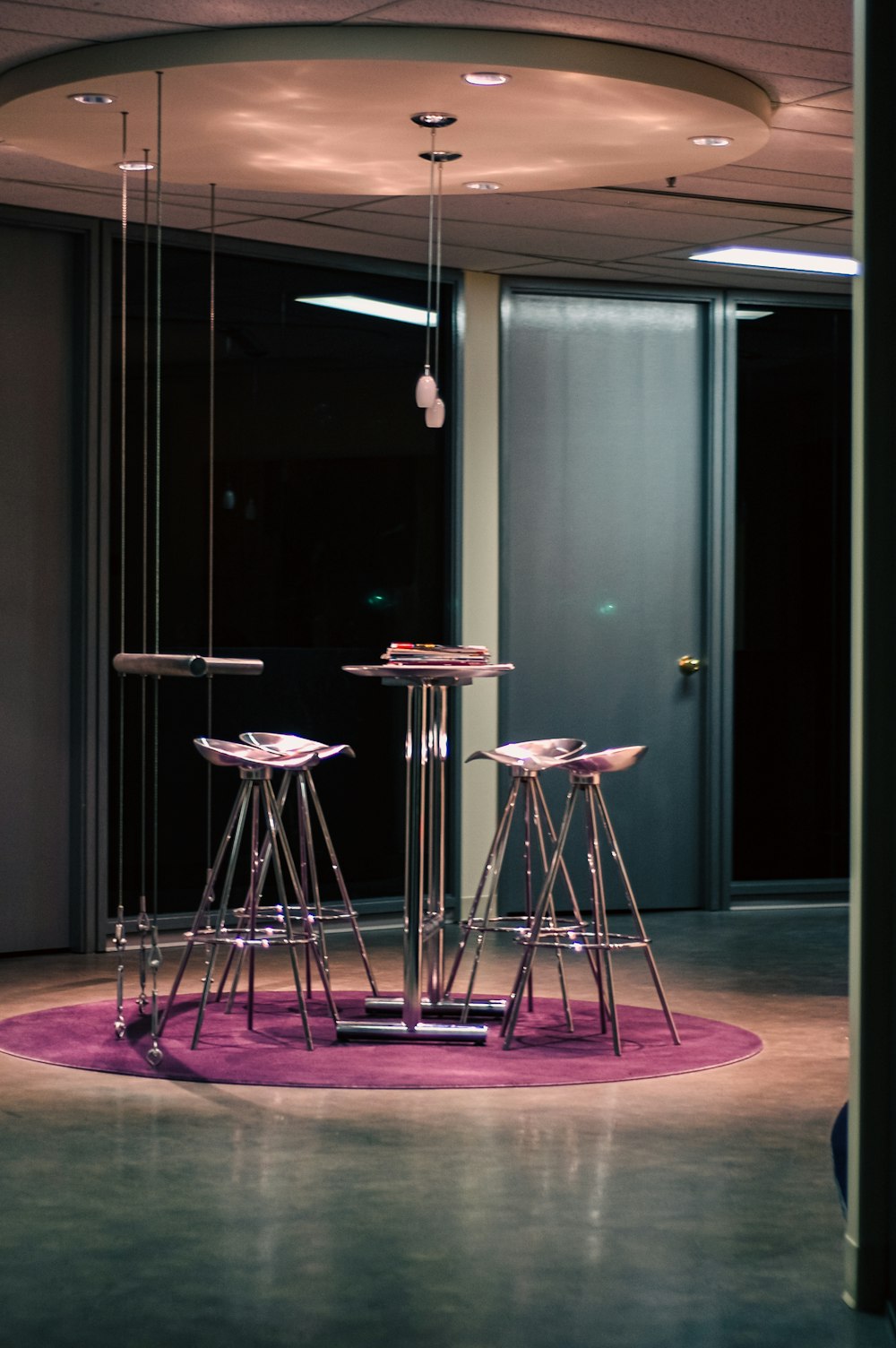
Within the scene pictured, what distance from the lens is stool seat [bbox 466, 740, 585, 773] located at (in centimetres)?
583

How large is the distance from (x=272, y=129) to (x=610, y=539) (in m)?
3.58

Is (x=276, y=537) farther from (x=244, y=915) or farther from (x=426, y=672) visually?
(x=426, y=672)

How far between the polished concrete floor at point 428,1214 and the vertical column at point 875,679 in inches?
11.0

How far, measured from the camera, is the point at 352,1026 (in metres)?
5.69

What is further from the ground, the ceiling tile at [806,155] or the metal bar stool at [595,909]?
the ceiling tile at [806,155]

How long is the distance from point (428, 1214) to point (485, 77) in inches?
117

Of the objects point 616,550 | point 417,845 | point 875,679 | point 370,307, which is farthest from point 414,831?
point 616,550

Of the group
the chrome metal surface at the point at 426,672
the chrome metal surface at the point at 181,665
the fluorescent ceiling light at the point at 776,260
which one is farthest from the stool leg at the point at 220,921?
the fluorescent ceiling light at the point at 776,260

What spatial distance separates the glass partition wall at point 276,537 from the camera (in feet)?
24.9

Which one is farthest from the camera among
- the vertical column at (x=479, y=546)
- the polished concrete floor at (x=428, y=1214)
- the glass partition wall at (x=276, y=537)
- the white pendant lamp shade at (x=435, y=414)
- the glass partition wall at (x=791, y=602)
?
the glass partition wall at (x=791, y=602)

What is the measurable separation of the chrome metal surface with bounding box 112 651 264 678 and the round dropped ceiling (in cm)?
157

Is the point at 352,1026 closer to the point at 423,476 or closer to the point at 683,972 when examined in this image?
the point at 683,972

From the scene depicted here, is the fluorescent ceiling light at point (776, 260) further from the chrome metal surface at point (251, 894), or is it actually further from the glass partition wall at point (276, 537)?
the chrome metal surface at point (251, 894)

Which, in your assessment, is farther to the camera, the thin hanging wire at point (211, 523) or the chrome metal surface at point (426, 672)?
the thin hanging wire at point (211, 523)
